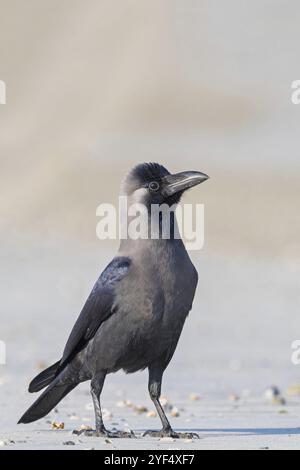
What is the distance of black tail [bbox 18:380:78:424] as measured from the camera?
8125 mm

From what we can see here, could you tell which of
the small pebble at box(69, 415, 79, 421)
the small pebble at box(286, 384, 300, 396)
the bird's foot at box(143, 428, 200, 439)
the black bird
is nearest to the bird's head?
the black bird

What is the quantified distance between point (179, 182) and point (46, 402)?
149cm

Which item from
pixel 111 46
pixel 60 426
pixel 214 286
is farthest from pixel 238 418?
pixel 111 46

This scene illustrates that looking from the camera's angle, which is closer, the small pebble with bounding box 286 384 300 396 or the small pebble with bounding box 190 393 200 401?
the small pebble with bounding box 190 393 200 401

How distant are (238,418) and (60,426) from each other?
1.31 meters

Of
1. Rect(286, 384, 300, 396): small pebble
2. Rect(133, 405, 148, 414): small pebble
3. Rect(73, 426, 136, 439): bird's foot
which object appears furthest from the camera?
Rect(286, 384, 300, 396): small pebble

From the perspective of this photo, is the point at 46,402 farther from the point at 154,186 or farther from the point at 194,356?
the point at 194,356

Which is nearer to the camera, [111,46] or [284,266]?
[284,266]

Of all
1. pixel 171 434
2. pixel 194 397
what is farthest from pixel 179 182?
pixel 194 397

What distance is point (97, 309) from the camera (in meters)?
8.02

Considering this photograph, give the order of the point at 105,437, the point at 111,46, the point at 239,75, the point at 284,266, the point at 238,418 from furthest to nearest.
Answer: the point at 111,46
the point at 239,75
the point at 284,266
the point at 238,418
the point at 105,437

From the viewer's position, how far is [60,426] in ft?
26.9

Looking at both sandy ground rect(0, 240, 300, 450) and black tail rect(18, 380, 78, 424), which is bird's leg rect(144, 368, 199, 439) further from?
black tail rect(18, 380, 78, 424)

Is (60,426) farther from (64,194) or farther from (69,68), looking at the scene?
(69,68)
